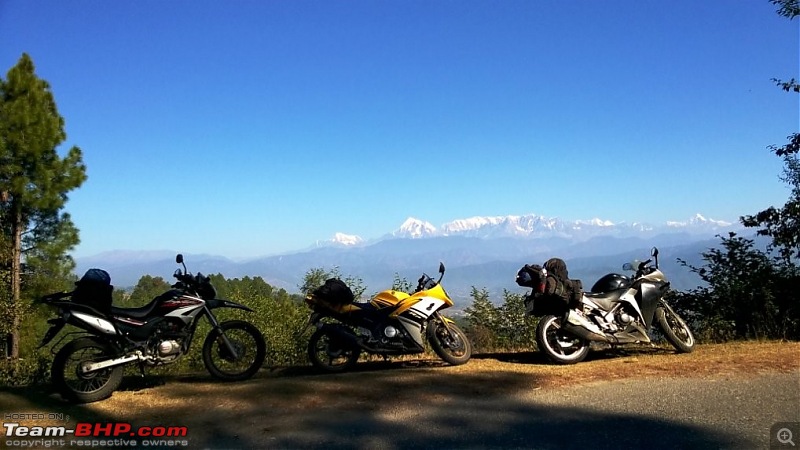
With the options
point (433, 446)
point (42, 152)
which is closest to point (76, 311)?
point (433, 446)

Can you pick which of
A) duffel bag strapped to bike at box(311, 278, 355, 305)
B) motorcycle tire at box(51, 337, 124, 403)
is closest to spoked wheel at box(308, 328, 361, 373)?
duffel bag strapped to bike at box(311, 278, 355, 305)

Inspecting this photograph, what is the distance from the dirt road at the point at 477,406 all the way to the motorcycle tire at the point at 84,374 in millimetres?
155

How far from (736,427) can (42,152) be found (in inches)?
830

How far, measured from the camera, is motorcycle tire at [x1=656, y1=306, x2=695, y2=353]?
7.73 m

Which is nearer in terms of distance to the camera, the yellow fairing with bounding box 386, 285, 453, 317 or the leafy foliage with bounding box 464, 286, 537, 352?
the yellow fairing with bounding box 386, 285, 453, 317

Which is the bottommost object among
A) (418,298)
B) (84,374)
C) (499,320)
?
(499,320)

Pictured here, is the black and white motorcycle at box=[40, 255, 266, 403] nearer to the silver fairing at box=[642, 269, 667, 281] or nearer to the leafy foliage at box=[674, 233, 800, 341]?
the silver fairing at box=[642, 269, 667, 281]

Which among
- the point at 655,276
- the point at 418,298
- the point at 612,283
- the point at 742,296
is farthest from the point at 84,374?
the point at 742,296

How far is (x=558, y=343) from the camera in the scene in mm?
7254

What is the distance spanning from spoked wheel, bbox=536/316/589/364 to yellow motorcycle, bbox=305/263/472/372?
3.33 ft

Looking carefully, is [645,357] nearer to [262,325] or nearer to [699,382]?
[699,382]

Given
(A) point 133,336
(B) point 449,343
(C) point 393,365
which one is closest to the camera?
(A) point 133,336

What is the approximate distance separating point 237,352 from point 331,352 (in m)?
1.21

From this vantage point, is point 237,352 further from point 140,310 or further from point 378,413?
point 378,413
